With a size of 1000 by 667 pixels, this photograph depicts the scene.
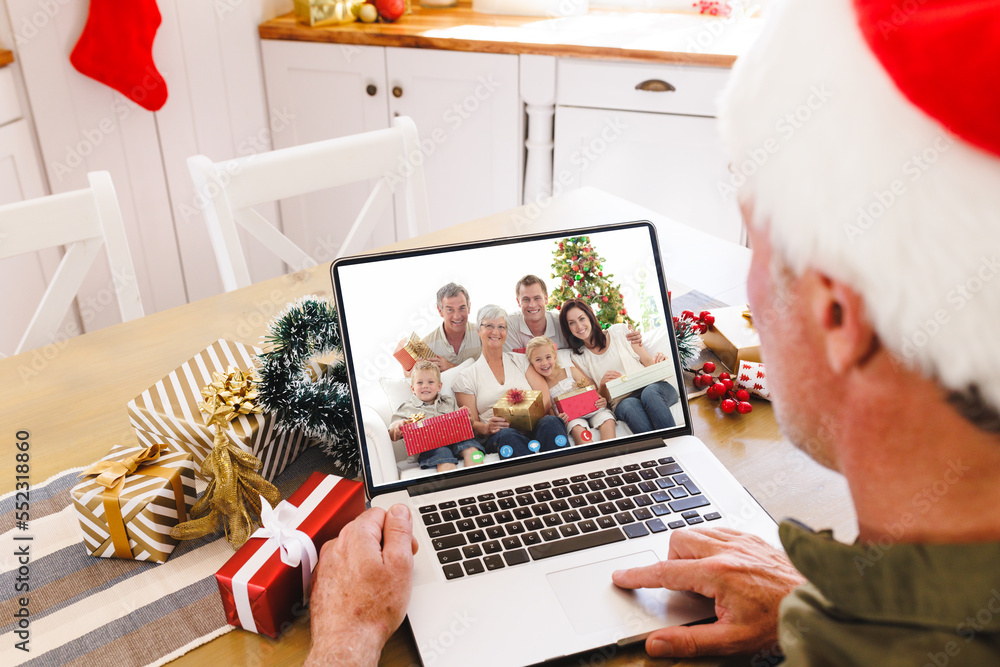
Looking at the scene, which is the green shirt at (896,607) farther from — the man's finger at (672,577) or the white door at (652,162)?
the white door at (652,162)

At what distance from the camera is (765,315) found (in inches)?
17.7

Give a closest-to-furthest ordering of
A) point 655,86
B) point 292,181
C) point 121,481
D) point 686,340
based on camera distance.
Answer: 1. point 121,481
2. point 686,340
3. point 292,181
4. point 655,86

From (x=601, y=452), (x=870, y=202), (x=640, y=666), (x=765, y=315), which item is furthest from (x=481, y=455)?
(x=870, y=202)

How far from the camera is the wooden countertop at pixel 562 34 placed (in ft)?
7.14

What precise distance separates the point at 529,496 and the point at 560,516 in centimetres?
4

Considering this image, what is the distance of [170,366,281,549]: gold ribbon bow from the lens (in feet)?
2.44

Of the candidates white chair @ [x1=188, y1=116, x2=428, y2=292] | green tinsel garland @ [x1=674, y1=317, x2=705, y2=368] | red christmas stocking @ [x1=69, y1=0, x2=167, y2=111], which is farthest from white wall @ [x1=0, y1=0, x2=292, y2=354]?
green tinsel garland @ [x1=674, y1=317, x2=705, y2=368]

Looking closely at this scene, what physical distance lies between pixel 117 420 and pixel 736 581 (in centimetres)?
74

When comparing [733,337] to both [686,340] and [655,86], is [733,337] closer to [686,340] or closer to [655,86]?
[686,340]

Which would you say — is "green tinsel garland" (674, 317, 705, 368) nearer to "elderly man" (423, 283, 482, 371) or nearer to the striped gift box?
"elderly man" (423, 283, 482, 371)

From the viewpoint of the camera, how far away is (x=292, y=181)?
1.42m

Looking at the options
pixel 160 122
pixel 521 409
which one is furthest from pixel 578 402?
pixel 160 122

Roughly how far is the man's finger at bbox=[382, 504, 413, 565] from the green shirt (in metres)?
0.33

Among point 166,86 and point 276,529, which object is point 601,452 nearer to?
point 276,529
